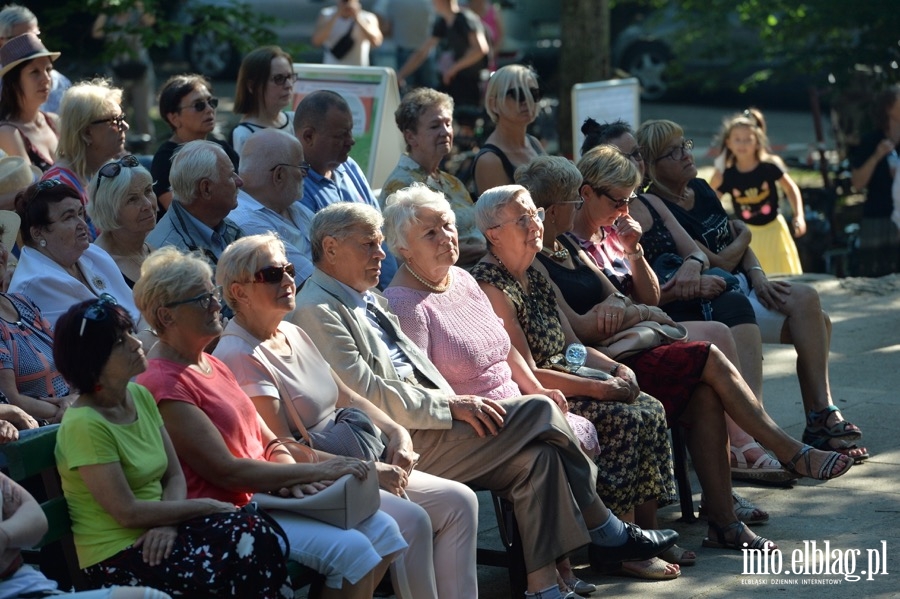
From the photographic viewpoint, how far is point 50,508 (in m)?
3.70

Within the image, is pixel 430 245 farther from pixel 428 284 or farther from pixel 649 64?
pixel 649 64

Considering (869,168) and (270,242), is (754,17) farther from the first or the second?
(270,242)

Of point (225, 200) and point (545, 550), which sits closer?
point (545, 550)

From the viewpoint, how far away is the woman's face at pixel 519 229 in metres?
5.35

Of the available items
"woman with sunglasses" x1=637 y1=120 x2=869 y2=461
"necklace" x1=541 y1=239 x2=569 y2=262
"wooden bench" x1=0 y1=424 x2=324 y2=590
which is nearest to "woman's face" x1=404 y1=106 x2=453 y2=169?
"woman with sunglasses" x1=637 y1=120 x2=869 y2=461

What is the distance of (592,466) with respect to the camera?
16.0 ft

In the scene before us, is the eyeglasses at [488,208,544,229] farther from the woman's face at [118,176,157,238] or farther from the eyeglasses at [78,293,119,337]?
the eyeglasses at [78,293,119,337]

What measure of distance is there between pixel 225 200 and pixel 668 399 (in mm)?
1988

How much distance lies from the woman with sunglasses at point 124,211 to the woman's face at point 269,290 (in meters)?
0.97

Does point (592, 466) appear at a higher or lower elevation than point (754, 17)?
lower

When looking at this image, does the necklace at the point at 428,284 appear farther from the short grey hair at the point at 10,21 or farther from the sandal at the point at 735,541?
the short grey hair at the point at 10,21

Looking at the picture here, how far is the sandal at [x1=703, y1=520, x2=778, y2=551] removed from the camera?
5.37 m

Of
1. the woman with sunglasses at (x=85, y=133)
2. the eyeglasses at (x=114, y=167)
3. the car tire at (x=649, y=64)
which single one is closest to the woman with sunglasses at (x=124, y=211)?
the eyeglasses at (x=114, y=167)

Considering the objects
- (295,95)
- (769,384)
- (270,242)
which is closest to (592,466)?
(270,242)
